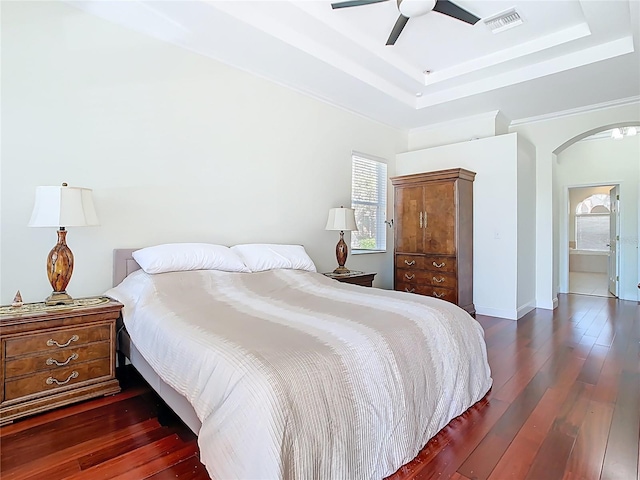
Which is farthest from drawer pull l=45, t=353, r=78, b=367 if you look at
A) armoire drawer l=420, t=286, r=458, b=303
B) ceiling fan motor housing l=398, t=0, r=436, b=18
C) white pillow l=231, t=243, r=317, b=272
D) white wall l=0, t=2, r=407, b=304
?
armoire drawer l=420, t=286, r=458, b=303

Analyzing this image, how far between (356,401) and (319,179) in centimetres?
324

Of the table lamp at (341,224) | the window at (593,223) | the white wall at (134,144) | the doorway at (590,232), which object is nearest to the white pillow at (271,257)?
the white wall at (134,144)

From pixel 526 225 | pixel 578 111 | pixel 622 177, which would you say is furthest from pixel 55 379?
pixel 622 177

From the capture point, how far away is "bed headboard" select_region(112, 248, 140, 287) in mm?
2717

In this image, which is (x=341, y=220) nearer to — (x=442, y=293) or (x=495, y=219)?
(x=442, y=293)

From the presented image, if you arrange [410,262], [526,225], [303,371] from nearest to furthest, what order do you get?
[303,371] → [526,225] → [410,262]

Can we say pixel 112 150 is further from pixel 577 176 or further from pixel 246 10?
pixel 577 176

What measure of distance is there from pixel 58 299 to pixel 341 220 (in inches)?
Answer: 107

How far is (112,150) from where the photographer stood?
107 inches

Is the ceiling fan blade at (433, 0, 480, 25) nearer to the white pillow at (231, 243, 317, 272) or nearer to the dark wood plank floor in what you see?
the white pillow at (231, 243, 317, 272)

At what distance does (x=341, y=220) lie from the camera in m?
4.05

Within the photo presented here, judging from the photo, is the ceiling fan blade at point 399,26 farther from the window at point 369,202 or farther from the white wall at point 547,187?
the white wall at point 547,187

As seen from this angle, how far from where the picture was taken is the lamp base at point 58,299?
7.39 feet

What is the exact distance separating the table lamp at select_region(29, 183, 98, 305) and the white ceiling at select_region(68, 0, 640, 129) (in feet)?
4.79
